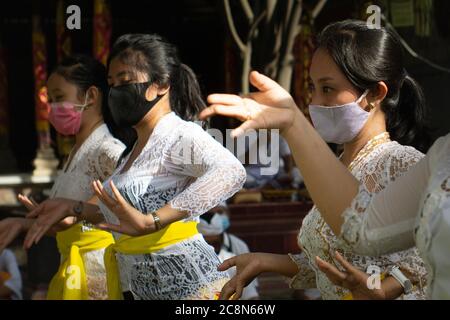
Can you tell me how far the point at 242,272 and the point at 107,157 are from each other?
65.4 inches

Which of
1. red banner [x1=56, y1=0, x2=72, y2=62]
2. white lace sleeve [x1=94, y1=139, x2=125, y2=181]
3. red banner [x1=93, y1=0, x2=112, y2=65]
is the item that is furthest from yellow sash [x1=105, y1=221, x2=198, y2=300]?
red banner [x1=56, y1=0, x2=72, y2=62]

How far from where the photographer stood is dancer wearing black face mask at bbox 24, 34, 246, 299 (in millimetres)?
3113

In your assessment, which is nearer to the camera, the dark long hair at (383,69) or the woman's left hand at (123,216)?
the dark long hair at (383,69)

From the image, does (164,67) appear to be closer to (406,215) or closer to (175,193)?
(175,193)


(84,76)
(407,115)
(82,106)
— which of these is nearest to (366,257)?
(407,115)

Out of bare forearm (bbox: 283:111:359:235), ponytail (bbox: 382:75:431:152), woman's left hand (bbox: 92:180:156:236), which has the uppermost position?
bare forearm (bbox: 283:111:359:235)

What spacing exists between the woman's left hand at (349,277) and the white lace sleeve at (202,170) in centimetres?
105

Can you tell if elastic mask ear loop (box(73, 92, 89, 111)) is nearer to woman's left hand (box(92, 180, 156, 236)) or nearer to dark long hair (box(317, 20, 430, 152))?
woman's left hand (box(92, 180, 156, 236))

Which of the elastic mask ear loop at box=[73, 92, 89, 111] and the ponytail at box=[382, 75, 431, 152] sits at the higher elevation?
the ponytail at box=[382, 75, 431, 152]

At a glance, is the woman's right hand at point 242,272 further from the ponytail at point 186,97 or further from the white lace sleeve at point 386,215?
the ponytail at point 186,97

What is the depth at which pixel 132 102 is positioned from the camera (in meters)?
3.58

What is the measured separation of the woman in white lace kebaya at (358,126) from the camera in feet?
8.29

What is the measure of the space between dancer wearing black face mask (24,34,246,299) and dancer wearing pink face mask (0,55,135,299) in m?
0.51

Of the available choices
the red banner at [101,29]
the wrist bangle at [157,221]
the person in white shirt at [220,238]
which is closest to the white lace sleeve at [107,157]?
the wrist bangle at [157,221]
